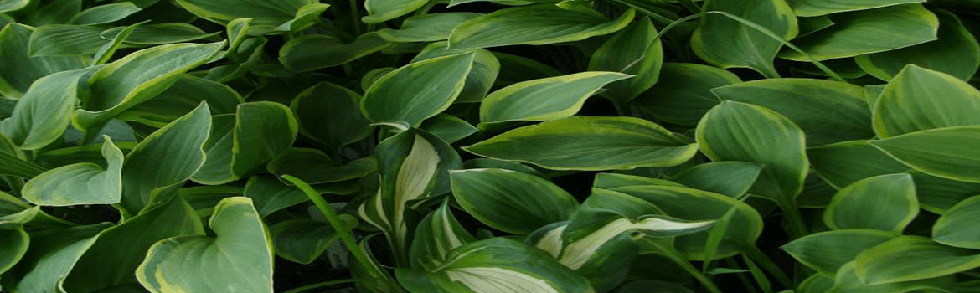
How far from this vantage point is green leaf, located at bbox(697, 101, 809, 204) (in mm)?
707

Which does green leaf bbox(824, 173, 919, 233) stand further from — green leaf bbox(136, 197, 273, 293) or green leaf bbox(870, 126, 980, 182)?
green leaf bbox(136, 197, 273, 293)

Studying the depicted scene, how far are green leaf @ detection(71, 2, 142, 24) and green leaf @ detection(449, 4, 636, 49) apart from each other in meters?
0.36

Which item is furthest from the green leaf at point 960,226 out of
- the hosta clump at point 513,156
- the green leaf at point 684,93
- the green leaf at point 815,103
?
the green leaf at point 684,93

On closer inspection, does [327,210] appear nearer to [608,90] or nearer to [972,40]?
[608,90]

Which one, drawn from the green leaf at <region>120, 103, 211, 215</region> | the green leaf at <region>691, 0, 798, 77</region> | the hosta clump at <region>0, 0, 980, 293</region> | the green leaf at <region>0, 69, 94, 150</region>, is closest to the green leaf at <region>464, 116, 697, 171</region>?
the hosta clump at <region>0, 0, 980, 293</region>

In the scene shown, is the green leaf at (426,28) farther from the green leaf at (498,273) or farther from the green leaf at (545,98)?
the green leaf at (498,273)

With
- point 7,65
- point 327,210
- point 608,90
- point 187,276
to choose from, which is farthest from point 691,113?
point 7,65

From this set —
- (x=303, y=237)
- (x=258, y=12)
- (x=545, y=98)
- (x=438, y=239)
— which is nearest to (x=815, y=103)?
(x=545, y=98)

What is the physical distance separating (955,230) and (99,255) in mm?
608

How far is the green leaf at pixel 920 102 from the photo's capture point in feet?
2.25

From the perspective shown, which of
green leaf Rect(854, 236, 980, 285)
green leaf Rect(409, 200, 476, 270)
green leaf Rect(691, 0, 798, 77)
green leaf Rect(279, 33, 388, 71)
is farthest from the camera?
green leaf Rect(279, 33, 388, 71)

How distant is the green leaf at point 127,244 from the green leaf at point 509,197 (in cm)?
20

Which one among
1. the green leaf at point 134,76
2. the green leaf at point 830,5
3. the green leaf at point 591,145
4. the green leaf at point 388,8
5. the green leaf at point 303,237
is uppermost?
the green leaf at point 830,5

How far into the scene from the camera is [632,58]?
858mm
